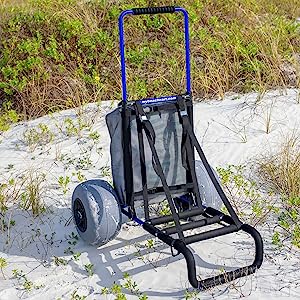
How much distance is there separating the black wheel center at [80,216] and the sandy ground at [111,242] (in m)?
0.17

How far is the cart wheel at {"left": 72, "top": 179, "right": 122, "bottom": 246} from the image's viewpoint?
422 cm

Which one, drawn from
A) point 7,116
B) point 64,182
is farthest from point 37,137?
point 64,182

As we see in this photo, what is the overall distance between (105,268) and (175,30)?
4.56 m

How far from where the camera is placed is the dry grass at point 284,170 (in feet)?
16.6

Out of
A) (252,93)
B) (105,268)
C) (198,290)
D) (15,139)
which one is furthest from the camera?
(252,93)

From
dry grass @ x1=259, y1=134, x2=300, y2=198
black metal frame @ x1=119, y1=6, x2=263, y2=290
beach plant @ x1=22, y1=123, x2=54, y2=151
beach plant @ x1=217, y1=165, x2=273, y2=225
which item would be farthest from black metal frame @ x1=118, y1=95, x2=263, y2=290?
beach plant @ x1=22, y1=123, x2=54, y2=151

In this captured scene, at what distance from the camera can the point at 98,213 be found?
423 cm

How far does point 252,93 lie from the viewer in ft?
23.0

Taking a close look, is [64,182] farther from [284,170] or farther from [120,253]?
[284,170]

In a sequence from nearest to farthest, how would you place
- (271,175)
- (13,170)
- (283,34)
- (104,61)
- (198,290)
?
(198,290), (271,175), (13,170), (104,61), (283,34)

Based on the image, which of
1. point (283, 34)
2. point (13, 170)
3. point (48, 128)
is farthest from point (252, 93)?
point (13, 170)

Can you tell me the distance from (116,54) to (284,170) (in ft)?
10.5

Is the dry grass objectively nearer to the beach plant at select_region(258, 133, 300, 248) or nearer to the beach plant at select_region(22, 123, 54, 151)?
the beach plant at select_region(258, 133, 300, 248)

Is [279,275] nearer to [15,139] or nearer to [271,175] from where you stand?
[271,175]
